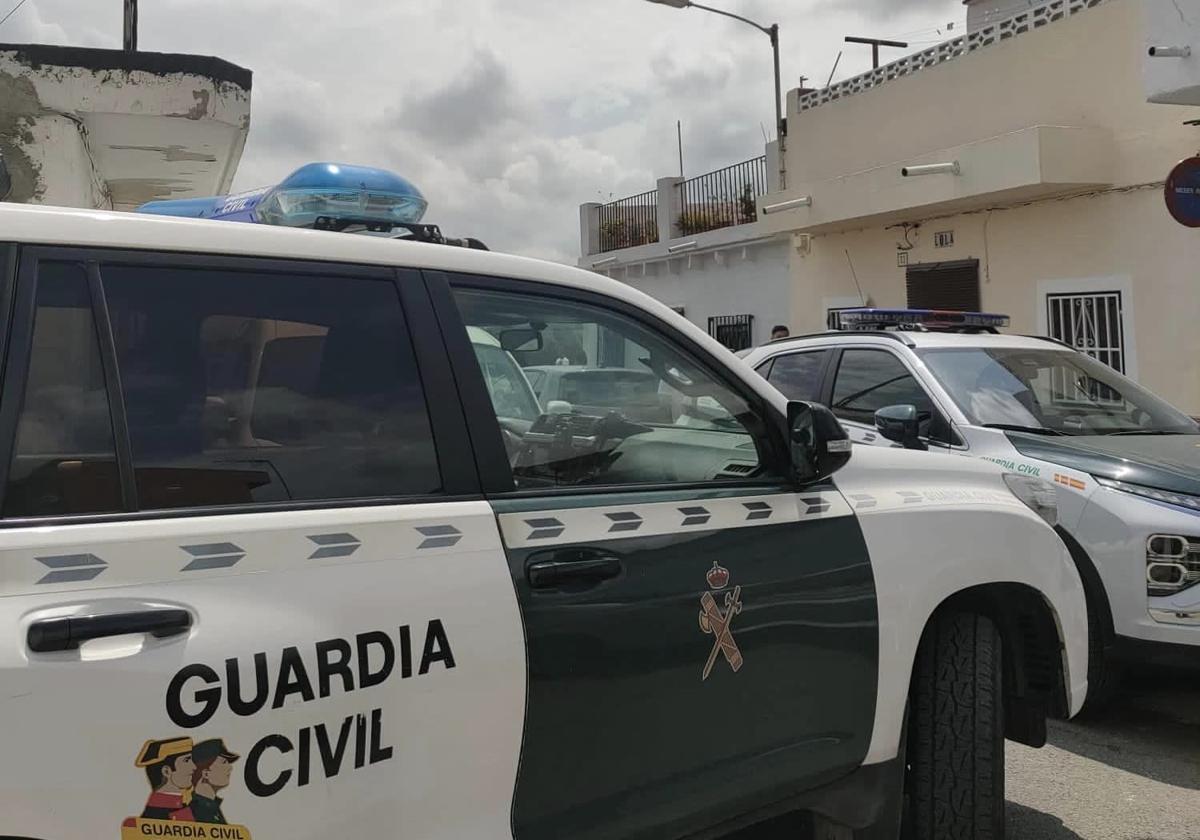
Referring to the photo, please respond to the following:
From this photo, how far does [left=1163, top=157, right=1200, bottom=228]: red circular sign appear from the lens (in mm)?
8406

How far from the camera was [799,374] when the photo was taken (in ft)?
21.3

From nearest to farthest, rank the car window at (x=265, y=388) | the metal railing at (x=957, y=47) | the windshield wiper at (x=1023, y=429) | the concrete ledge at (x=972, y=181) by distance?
the car window at (x=265, y=388) < the windshield wiper at (x=1023, y=429) < the concrete ledge at (x=972, y=181) < the metal railing at (x=957, y=47)

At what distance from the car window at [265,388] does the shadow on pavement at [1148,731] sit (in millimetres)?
3565

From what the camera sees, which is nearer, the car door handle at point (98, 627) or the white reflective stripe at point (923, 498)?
the car door handle at point (98, 627)

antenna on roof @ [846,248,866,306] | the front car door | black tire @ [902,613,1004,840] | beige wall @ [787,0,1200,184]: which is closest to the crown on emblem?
black tire @ [902,613,1004,840]

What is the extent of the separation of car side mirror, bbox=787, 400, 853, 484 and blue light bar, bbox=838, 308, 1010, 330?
395 centimetres

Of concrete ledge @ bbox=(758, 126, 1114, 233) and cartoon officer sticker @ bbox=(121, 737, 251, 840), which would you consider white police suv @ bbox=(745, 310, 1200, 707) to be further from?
concrete ledge @ bbox=(758, 126, 1114, 233)

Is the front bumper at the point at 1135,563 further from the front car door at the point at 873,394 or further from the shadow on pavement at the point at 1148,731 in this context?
the front car door at the point at 873,394

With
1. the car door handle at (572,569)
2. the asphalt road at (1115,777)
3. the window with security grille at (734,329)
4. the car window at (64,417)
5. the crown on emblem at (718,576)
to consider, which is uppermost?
the window with security grille at (734,329)

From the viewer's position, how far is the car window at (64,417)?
5.62ft

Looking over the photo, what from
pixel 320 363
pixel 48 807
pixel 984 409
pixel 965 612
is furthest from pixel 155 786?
pixel 984 409

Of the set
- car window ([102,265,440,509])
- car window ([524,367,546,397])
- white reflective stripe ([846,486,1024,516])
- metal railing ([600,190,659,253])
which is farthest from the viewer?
metal railing ([600,190,659,253])

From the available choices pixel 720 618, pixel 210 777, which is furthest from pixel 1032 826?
pixel 210 777

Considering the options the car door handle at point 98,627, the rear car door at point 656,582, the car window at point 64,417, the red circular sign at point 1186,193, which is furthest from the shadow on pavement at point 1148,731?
the red circular sign at point 1186,193
